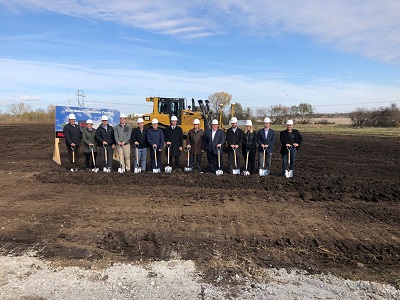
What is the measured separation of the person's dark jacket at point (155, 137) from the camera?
35.5ft

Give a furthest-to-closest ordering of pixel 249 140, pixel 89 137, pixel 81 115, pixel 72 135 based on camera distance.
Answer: pixel 81 115, pixel 72 135, pixel 89 137, pixel 249 140

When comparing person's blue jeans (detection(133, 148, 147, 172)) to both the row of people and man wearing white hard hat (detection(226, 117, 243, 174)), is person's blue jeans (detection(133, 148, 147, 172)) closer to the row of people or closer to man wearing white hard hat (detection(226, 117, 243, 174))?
the row of people

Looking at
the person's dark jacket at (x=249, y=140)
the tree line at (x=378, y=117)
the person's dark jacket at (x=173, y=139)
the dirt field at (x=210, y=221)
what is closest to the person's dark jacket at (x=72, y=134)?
the dirt field at (x=210, y=221)

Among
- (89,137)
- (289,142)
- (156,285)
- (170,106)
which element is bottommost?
(156,285)

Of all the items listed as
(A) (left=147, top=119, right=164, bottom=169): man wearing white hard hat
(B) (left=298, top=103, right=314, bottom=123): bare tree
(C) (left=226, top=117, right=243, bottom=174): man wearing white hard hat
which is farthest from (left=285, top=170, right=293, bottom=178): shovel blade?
(B) (left=298, top=103, right=314, bottom=123): bare tree

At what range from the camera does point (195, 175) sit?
32.3 feet

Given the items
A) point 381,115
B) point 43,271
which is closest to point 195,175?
point 43,271

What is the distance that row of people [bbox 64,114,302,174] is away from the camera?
34.8 feet

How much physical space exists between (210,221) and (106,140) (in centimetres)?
575

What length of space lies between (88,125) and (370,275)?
29.5ft

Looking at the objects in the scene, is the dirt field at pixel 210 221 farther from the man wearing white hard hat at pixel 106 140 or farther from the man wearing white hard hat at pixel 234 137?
the man wearing white hard hat at pixel 234 137

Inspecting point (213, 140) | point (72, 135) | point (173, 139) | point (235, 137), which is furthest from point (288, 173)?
point (72, 135)

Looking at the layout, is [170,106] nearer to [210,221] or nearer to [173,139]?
[173,139]

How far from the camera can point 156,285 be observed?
418 centimetres
